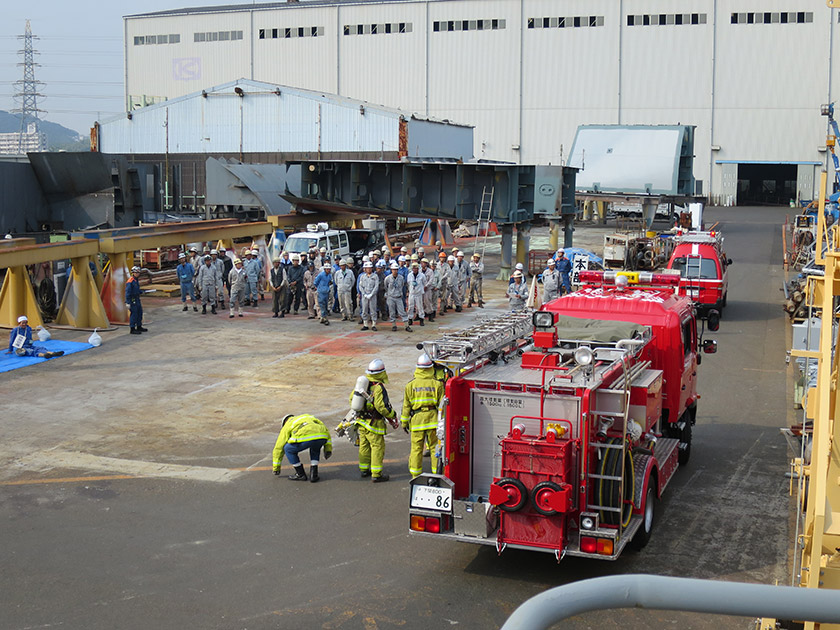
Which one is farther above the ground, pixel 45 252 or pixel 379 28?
pixel 379 28

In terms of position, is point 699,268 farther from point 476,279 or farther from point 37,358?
point 37,358

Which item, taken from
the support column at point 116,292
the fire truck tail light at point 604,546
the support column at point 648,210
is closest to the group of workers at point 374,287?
the support column at point 116,292

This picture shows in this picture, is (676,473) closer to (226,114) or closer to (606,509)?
(606,509)

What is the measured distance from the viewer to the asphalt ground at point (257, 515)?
8711mm

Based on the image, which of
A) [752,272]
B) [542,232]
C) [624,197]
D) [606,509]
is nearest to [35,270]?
[606,509]

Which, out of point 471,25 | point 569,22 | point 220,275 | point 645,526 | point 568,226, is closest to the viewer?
point 645,526

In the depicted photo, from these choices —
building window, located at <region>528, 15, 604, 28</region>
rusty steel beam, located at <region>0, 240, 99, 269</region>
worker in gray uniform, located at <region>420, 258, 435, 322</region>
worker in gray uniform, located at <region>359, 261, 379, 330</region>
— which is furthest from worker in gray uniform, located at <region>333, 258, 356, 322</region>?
building window, located at <region>528, 15, 604, 28</region>

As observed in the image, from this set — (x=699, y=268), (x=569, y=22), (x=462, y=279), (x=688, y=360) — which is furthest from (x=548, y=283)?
(x=569, y=22)

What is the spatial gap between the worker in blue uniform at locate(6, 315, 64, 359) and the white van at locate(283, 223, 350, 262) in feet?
32.1

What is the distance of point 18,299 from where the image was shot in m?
22.6

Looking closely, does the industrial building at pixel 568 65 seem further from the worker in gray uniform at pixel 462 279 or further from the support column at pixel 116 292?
the support column at pixel 116 292

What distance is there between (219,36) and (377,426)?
65763 millimetres

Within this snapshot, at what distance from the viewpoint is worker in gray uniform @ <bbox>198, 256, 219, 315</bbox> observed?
1001 inches

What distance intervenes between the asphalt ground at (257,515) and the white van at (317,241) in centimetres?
994
